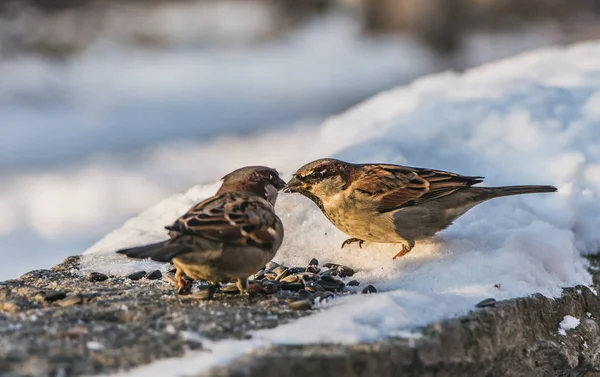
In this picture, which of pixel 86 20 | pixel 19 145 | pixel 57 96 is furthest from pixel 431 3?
pixel 19 145

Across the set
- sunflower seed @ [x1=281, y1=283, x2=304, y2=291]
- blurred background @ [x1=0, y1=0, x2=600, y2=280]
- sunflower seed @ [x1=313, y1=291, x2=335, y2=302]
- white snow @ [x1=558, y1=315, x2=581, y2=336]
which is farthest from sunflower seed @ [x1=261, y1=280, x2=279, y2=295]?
blurred background @ [x1=0, y1=0, x2=600, y2=280]

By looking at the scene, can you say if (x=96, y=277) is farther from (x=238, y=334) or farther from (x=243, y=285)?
(x=238, y=334)

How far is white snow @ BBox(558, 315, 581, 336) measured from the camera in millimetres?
4223

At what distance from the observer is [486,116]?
6.49 m

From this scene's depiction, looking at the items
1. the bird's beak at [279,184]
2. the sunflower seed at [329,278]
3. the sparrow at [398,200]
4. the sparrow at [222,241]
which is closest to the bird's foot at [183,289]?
the sparrow at [222,241]

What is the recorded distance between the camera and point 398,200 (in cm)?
490

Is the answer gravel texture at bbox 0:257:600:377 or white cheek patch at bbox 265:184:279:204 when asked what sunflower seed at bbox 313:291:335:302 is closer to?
gravel texture at bbox 0:257:600:377

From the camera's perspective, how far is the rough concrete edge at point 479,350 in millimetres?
2992

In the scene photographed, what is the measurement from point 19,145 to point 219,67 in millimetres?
6229

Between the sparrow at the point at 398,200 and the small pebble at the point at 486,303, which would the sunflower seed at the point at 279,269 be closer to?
the sparrow at the point at 398,200

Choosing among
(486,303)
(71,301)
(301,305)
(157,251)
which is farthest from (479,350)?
(71,301)

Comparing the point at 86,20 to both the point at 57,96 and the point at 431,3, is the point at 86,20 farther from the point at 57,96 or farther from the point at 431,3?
the point at 431,3

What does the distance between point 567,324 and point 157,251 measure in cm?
200

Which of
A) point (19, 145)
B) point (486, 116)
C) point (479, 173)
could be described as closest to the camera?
point (479, 173)
